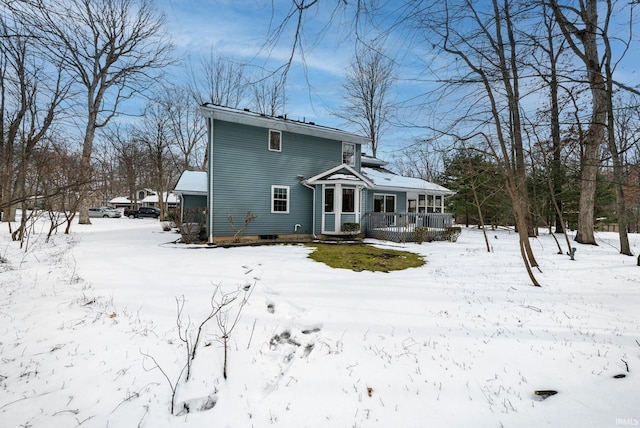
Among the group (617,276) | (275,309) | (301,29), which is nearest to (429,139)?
(301,29)

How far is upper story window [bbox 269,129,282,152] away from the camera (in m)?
12.5

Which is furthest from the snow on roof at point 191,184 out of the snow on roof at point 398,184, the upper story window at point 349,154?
the snow on roof at point 398,184

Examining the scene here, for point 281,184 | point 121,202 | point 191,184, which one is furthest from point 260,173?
point 121,202

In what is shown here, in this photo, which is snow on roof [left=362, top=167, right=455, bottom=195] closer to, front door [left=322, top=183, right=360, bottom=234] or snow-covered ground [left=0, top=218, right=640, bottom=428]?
front door [left=322, top=183, right=360, bottom=234]

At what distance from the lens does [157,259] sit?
7594 mm

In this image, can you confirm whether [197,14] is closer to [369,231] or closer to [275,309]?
[275,309]

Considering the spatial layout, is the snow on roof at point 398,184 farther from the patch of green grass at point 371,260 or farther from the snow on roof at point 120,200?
the snow on roof at point 120,200

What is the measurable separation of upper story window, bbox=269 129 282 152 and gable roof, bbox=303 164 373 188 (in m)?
2.05

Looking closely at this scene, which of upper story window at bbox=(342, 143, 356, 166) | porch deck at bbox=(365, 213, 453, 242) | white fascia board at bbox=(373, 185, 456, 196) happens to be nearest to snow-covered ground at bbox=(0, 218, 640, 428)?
porch deck at bbox=(365, 213, 453, 242)

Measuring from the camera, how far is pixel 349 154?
48.9 ft

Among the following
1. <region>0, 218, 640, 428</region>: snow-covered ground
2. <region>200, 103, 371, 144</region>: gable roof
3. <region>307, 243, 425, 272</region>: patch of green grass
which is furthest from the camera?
<region>200, 103, 371, 144</region>: gable roof

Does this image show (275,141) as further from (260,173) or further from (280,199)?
(280,199)

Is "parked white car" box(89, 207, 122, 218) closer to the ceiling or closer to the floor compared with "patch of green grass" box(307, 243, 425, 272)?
closer to the ceiling

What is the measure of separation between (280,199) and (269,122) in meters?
3.54
